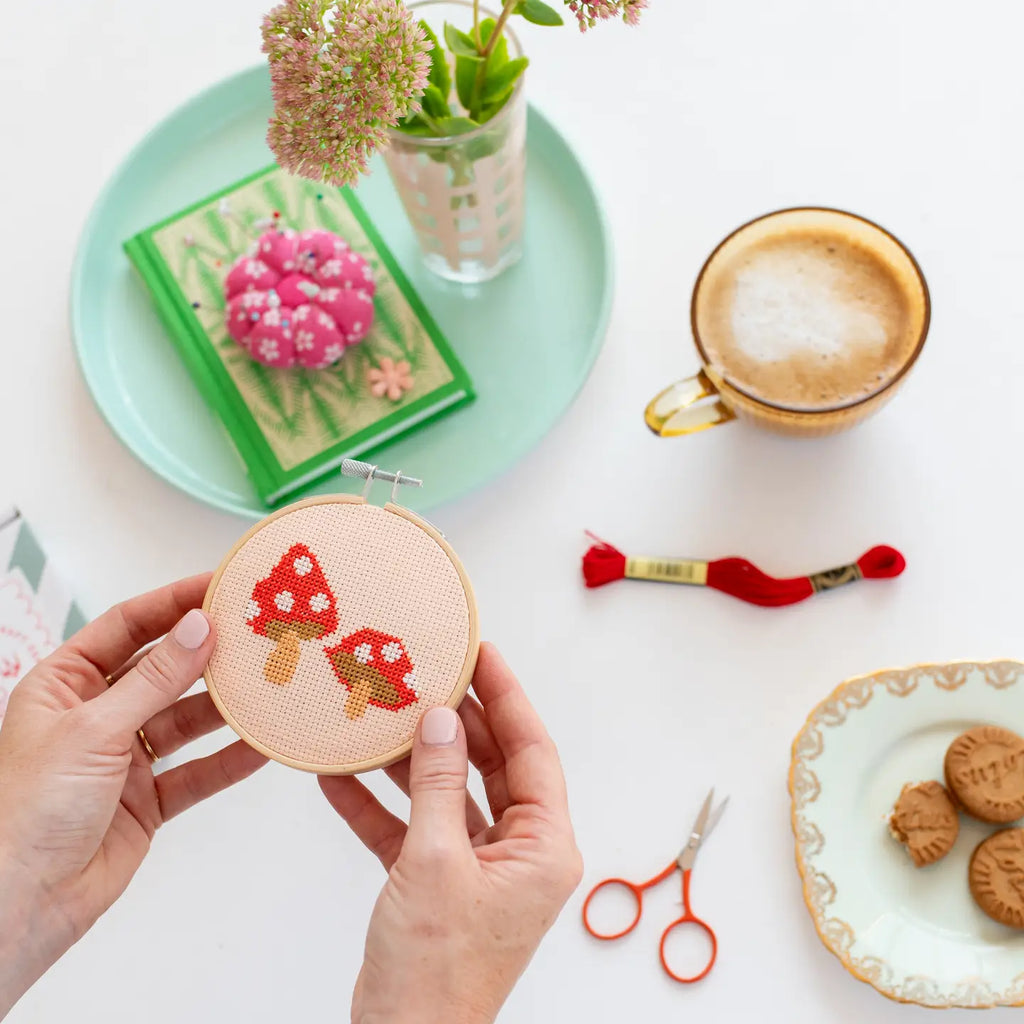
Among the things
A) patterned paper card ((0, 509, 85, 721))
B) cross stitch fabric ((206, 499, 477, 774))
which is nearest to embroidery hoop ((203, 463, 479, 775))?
cross stitch fabric ((206, 499, 477, 774))

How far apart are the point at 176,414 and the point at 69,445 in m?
0.13

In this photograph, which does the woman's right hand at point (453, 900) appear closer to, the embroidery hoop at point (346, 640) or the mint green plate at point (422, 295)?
the embroidery hoop at point (346, 640)

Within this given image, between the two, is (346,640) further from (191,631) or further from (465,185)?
(465,185)

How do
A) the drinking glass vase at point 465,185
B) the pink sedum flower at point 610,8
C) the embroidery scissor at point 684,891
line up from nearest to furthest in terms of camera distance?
the pink sedum flower at point 610,8 < the drinking glass vase at point 465,185 < the embroidery scissor at point 684,891

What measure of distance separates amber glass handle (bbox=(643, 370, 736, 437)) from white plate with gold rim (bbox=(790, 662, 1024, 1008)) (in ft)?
0.93

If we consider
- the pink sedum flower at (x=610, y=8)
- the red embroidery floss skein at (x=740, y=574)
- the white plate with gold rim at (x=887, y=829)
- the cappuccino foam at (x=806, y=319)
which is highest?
the pink sedum flower at (x=610, y=8)

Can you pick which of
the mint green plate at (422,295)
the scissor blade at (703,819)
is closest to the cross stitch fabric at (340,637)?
the mint green plate at (422,295)

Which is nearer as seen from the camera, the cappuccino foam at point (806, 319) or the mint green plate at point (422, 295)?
the cappuccino foam at point (806, 319)

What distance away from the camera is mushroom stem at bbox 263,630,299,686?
76cm

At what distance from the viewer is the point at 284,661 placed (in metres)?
0.76

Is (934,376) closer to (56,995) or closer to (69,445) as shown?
(69,445)

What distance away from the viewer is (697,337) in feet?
3.00

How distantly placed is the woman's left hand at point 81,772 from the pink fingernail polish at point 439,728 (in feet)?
0.59

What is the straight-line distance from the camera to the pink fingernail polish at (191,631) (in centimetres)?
75
